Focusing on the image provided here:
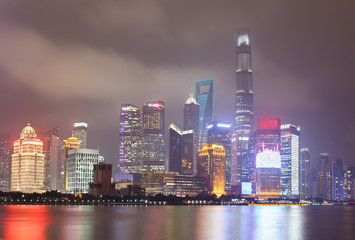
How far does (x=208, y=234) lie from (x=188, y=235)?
19.6ft

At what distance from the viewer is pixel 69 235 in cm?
11031

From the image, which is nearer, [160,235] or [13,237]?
[13,237]

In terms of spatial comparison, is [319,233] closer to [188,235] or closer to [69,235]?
[188,235]

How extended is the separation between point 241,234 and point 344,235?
25967mm

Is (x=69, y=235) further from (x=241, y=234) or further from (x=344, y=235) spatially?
(x=344, y=235)

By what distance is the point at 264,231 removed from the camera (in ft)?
418

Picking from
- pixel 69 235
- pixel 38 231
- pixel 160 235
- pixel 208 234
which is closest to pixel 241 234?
pixel 208 234

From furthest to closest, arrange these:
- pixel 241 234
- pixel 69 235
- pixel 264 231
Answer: pixel 264 231 < pixel 241 234 < pixel 69 235

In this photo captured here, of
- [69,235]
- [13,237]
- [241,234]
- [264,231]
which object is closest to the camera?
[13,237]

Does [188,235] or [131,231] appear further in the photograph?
[131,231]

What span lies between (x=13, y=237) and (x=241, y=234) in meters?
52.8

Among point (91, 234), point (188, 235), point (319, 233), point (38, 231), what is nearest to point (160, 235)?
point (188, 235)

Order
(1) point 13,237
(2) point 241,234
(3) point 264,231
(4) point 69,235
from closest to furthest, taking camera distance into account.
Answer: (1) point 13,237
(4) point 69,235
(2) point 241,234
(3) point 264,231

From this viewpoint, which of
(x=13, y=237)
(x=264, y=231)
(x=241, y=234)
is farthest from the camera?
(x=264, y=231)
